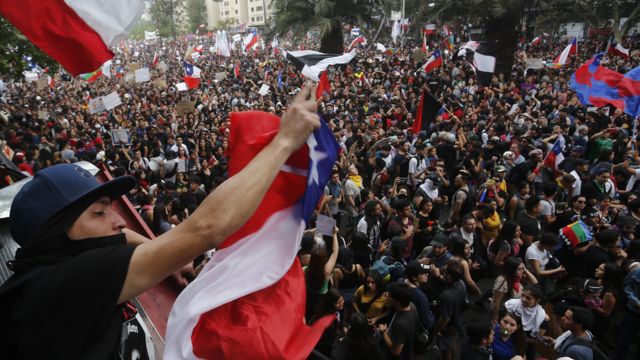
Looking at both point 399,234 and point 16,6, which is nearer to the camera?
point 16,6

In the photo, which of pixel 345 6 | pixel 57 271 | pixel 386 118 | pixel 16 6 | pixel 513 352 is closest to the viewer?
pixel 57 271

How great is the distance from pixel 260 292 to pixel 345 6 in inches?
972

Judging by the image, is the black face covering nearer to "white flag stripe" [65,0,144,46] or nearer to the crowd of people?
the crowd of people

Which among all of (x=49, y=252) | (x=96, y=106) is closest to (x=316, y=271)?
(x=49, y=252)

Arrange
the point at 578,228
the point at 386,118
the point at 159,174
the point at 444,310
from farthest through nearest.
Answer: the point at 386,118 → the point at 159,174 → the point at 578,228 → the point at 444,310

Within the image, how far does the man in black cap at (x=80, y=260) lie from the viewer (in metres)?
1.18

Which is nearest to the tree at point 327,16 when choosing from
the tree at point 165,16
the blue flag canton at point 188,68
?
the blue flag canton at point 188,68

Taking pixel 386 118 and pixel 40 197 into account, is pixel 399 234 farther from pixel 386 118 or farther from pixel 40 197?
pixel 386 118

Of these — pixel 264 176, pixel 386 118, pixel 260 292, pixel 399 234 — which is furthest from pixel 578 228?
pixel 386 118

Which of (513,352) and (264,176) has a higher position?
(264,176)

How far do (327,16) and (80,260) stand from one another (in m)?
A: 24.7

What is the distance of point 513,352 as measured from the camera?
13.6 feet

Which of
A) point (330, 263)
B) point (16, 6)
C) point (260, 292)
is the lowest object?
point (330, 263)

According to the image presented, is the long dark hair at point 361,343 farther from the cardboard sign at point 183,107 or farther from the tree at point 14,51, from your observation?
the cardboard sign at point 183,107
